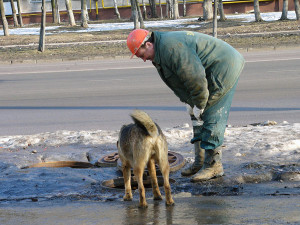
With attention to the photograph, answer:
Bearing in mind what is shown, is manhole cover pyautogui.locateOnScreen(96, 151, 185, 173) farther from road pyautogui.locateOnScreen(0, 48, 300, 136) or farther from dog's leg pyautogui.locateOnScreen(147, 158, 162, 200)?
road pyautogui.locateOnScreen(0, 48, 300, 136)

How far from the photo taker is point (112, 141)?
7.44m

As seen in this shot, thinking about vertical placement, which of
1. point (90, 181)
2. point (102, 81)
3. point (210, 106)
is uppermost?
point (210, 106)

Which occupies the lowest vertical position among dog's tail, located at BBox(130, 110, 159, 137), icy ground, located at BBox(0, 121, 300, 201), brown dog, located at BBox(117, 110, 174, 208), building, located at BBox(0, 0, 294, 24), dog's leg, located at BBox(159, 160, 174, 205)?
building, located at BBox(0, 0, 294, 24)

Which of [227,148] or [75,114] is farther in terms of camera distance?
[75,114]

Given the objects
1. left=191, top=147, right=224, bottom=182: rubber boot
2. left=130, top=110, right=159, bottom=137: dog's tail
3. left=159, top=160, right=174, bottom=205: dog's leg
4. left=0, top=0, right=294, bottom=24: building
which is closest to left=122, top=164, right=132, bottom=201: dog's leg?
left=159, top=160, right=174, bottom=205: dog's leg

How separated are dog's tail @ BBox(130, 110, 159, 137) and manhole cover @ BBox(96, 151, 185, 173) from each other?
1598 mm

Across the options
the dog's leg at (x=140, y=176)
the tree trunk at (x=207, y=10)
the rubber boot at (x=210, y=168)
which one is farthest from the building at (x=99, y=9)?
the dog's leg at (x=140, y=176)

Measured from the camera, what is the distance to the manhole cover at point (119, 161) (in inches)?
236

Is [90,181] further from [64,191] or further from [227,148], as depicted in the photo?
[227,148]

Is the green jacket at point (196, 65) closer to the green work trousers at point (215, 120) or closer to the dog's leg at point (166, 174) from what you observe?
the green work trousers at point (215, 120)

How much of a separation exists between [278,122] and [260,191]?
3726mm

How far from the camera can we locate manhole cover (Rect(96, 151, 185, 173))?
6.00m

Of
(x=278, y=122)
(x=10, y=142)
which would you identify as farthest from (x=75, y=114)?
(x=278, y=122)

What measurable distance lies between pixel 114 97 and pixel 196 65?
7280 millimetres
